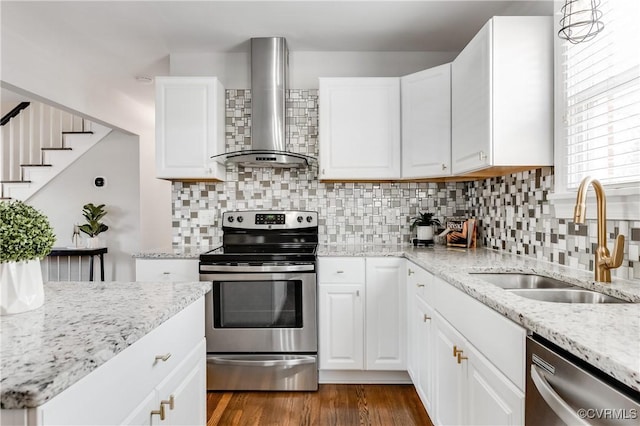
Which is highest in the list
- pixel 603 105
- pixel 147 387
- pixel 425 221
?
pixel 603 105

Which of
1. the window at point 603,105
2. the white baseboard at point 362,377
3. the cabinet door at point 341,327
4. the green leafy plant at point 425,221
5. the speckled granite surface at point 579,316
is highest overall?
the window at point 603,105

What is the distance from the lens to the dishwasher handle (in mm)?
831

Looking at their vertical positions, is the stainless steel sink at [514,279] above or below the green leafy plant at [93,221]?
below

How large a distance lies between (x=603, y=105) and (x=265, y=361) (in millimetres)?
2321

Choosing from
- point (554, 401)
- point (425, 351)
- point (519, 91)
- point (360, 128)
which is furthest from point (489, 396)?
point (360, 128)

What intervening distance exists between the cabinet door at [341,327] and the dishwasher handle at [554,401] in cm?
172

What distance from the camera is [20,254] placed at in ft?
3.30

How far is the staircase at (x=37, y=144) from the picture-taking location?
4871 mm

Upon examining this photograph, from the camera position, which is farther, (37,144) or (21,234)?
(37,144)

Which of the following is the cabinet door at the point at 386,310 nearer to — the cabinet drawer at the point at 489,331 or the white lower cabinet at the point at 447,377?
the white lower cabinet at the point at 447,377

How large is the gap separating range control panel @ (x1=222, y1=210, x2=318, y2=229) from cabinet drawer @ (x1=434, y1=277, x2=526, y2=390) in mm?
1593

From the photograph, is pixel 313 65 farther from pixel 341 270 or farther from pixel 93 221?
pixel 93 221

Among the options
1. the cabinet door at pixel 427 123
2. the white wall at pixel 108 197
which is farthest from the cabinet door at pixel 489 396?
the white wall at pixel 108 197

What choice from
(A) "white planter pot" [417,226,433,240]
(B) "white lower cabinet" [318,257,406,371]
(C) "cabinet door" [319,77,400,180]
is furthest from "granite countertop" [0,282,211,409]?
(A) "white planter pot" [417,226,433,240]
